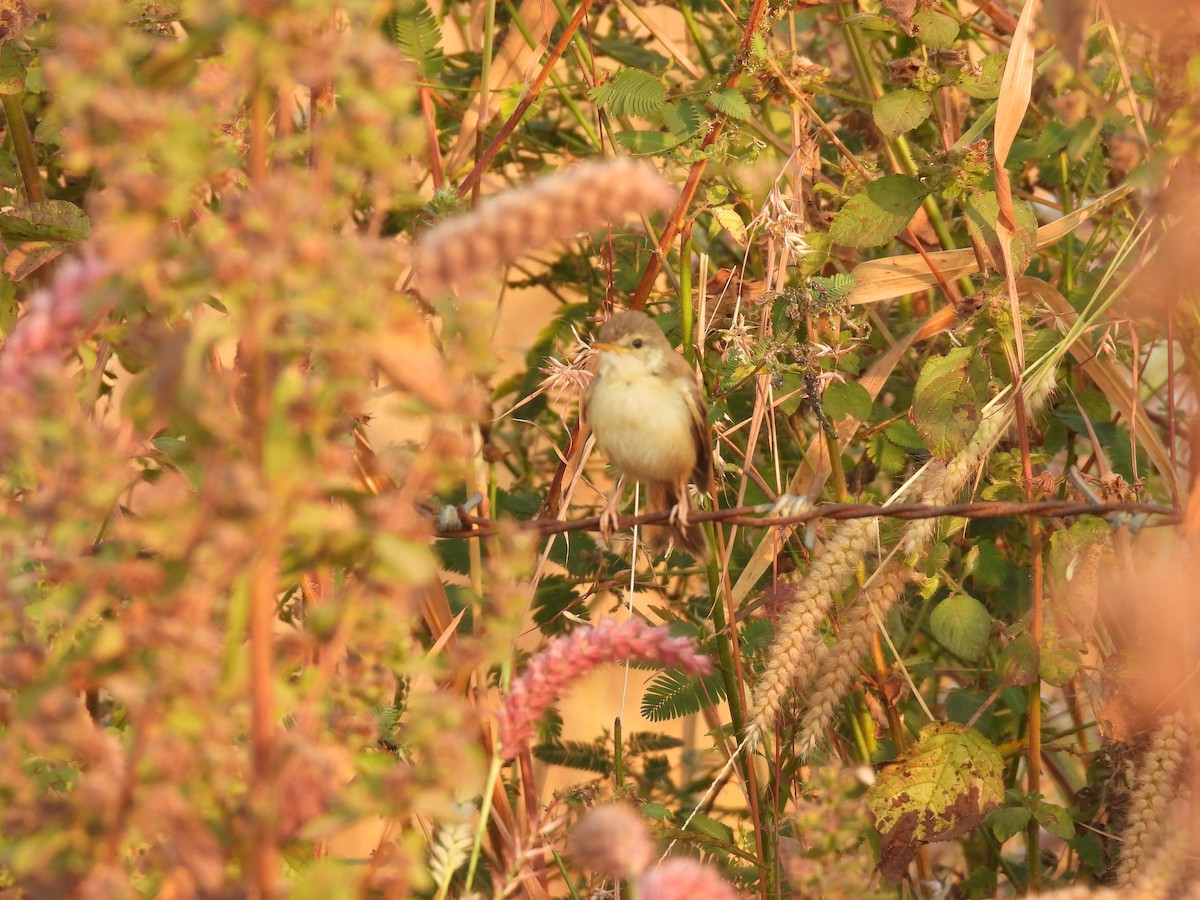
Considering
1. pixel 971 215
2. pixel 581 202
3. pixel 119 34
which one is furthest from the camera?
pixel 971 215

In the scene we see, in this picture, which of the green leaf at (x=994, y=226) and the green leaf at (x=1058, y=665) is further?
the green leaf at (x=994, y=226)

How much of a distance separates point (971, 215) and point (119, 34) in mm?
2234

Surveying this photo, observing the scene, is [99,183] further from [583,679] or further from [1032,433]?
[1032,433]

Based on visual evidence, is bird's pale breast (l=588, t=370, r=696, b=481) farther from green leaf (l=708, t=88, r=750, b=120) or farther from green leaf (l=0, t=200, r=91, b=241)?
green leaf (l=0, t=200, r=91, b=241)

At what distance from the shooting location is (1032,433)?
3492 mm

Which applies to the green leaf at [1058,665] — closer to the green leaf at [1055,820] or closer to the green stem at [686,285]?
the green leaf at [1055,820]

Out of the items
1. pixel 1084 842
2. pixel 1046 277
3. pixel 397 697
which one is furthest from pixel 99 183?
pixel 1084 842

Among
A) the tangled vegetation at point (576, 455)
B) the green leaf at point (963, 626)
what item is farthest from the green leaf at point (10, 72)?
the green leaf at point (963, 626)

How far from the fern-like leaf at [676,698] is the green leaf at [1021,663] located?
2.43 ft

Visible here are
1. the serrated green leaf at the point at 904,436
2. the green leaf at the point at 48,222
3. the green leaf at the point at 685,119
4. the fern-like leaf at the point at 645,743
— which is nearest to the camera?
the green leaf at the point at 48,222

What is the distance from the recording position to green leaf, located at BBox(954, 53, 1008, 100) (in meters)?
2.98

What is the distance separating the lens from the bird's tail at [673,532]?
313 cm

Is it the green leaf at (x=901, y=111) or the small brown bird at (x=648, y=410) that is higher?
the green leaf at (x=901, y=111)

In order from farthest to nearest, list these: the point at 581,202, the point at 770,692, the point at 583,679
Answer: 1. the point at 770,692
2. the point at 583,679
3. the point at 581,202
